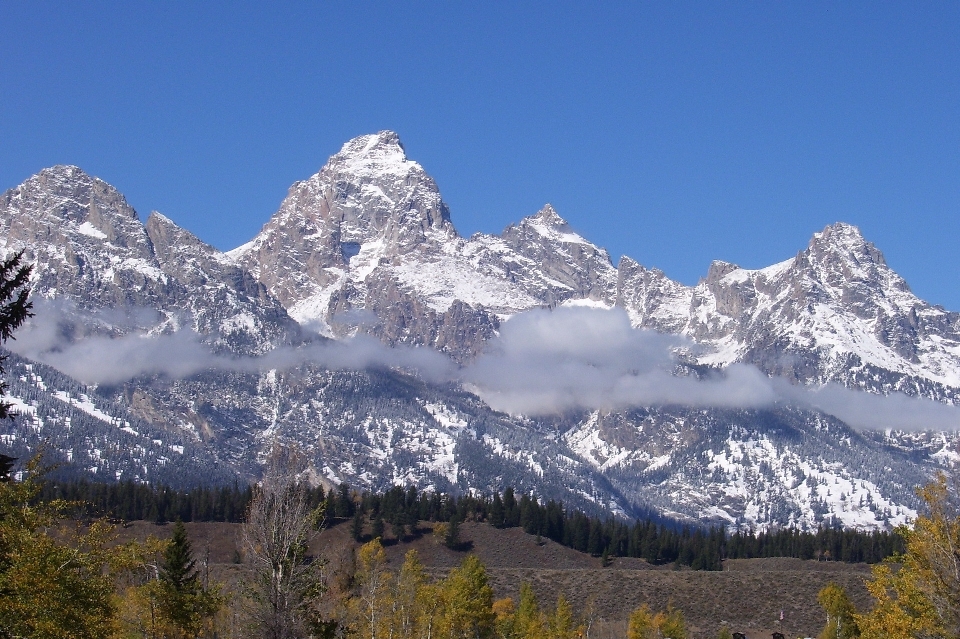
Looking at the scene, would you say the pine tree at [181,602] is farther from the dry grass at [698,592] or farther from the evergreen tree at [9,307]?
the dry grass at [698,592]

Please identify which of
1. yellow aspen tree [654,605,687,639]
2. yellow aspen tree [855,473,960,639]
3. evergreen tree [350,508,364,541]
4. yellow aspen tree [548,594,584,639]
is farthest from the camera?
evergreen tree [350,508,364,541]

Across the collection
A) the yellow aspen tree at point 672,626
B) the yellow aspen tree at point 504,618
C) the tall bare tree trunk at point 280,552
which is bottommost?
the yellow aspen tree at point 504,618

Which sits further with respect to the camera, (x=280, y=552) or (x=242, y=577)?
(x=242, y=577)

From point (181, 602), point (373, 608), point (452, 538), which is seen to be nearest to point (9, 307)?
point (181, 602)

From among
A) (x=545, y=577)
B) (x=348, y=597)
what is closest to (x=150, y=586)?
(x=348, y=597)

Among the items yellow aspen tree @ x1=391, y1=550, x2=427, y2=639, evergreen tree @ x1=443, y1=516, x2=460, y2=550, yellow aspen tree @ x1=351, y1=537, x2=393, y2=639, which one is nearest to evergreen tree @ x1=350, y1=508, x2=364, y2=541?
evergreen tree @ x1=443, y1=516, x2=460, y2=550

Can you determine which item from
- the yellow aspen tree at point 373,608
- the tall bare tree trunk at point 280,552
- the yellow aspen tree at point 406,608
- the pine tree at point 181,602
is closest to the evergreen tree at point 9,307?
the tall bare tree trunk at point 280,552

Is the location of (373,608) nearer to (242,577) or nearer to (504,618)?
(242,577)

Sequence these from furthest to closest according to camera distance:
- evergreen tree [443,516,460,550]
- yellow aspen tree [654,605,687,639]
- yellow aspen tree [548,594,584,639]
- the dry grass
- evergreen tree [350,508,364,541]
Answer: evergreen tree [443,516,460,550] < evergreen tree [350,508,364,541] < the dry grass < yellow aspen tree [654,605,687,639] < yellow aspen tree [548,594,584,639]

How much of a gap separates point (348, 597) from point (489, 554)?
350 feet

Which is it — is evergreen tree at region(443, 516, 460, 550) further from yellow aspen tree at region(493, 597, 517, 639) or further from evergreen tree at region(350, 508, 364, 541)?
yellow aspen tree at region(493, 597, 517, 639)

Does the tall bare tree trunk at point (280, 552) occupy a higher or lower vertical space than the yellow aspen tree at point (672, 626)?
higher

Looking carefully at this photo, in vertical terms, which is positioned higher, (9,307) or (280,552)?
(9,307)

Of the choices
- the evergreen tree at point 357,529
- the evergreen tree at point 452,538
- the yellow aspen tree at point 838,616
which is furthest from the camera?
the evergreen tree at point 452,538
